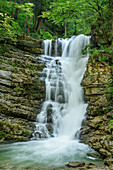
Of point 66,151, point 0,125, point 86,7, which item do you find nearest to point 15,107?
point 0,125

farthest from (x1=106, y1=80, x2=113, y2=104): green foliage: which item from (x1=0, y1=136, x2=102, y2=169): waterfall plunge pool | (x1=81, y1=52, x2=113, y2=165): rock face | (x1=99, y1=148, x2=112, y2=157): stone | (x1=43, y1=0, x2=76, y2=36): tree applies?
(x1=43, y1=0, x2=76, y2=36): tree

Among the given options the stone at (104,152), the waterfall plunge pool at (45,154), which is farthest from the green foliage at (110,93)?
the stone at (104,152)

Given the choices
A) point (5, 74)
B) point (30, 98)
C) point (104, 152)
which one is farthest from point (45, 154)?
point (5, 74)

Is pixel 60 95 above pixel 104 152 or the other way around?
above

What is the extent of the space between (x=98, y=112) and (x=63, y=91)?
3.69 m

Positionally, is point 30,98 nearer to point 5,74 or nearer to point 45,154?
point 5,74

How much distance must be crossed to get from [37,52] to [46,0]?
9.62 metres

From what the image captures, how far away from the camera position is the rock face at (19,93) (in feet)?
23.6

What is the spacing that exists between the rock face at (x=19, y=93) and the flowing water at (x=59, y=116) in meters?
0.51

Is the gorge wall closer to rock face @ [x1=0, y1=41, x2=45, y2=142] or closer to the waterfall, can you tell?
rock face @ [x1=0, y1=41, x2=45, y2=142]

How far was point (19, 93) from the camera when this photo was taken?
9.21 meters

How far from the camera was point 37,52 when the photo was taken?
13.4 metres

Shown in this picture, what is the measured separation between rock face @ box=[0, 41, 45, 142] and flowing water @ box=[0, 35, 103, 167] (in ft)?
1.68

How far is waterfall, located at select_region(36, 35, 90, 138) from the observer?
8.41 meters
